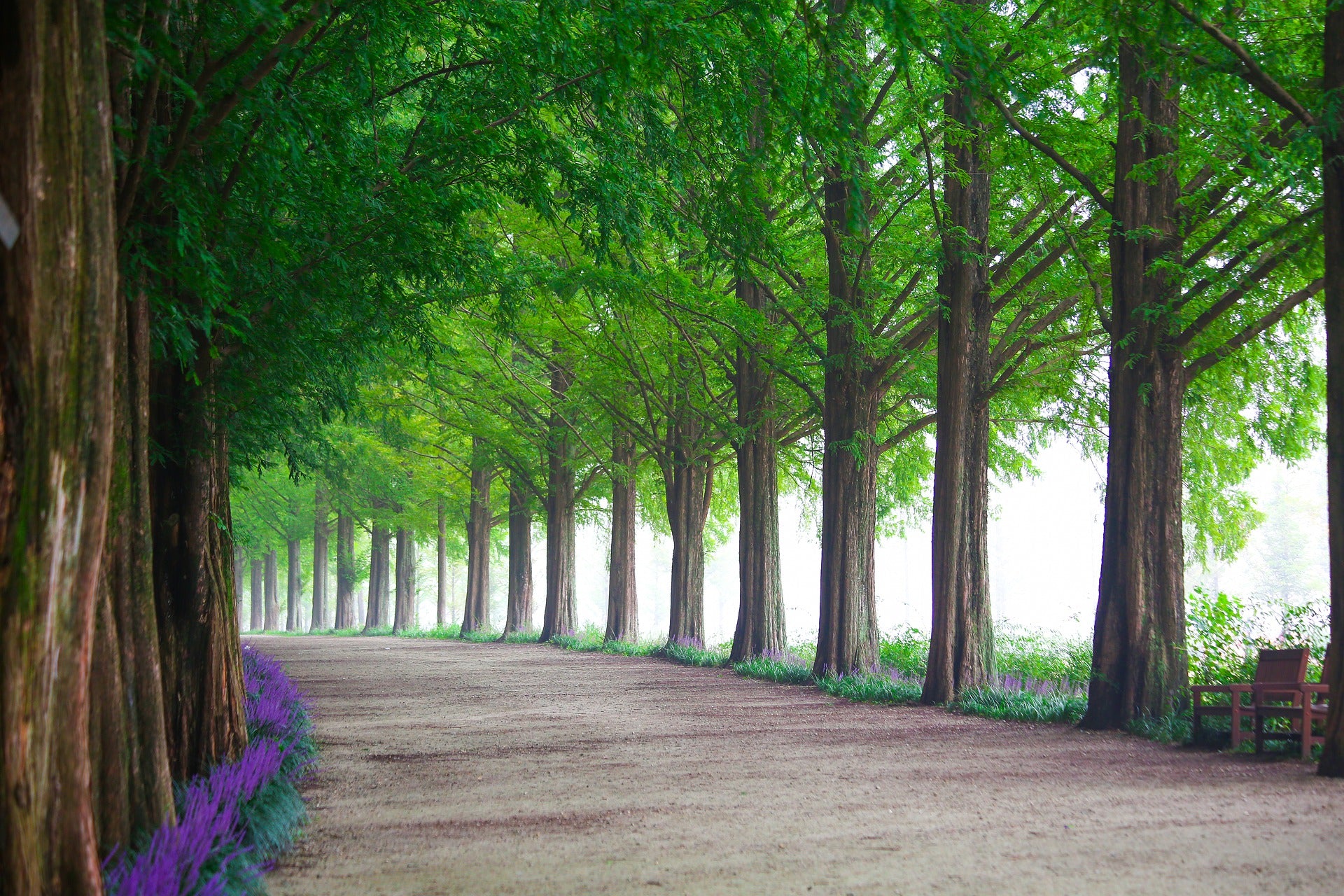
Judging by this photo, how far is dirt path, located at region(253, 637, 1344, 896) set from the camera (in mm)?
4332

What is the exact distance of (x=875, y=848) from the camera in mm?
4824

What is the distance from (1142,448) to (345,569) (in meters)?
32.5

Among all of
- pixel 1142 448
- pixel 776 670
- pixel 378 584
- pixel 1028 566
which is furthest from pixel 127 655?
pixel 1028 566

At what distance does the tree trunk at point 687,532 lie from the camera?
65.2ft

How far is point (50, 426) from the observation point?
271 centimetres

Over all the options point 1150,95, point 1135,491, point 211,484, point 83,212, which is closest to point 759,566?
point 1135,491

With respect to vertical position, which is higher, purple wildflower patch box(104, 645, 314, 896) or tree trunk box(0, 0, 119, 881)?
tree trunk box(0, 0, 119, 881)

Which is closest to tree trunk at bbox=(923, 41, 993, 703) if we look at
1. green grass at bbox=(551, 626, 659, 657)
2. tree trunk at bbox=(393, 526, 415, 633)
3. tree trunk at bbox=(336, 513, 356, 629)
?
green grass at bbox=(551, 626, 659, 657)

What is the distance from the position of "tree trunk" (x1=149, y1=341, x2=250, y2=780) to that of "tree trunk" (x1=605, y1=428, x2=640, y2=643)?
16.7 metres

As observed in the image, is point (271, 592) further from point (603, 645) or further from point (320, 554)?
point (603, 645)

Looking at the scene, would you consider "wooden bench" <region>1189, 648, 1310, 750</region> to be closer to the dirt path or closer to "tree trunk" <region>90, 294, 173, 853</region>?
the dirt path

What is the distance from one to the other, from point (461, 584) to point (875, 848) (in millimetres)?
93078

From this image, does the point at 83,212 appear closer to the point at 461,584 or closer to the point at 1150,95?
Answer: the point at 1150,95

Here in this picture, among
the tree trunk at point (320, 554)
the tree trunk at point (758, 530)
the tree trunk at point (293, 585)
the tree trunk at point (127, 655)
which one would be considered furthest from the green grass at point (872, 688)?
the tree trunk at point (293, 585)
